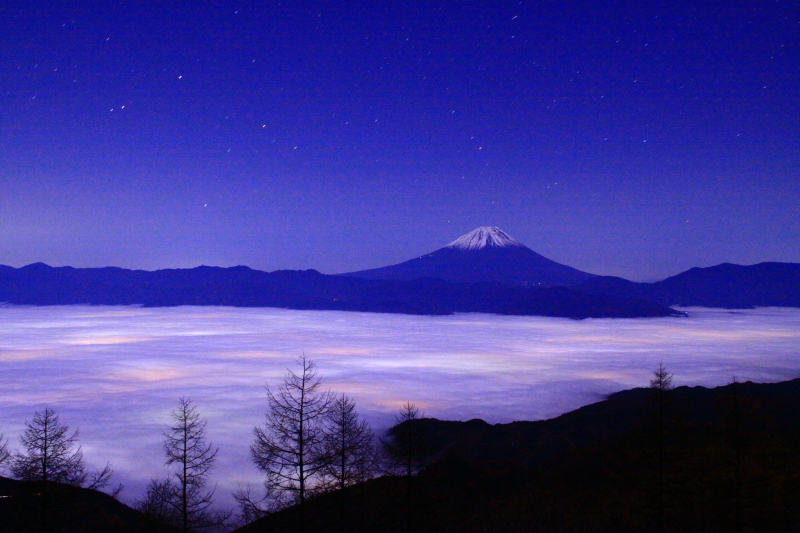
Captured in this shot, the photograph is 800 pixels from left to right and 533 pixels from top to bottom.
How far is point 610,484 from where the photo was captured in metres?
41.6

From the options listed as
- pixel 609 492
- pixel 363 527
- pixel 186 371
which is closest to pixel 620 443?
pixel 609 492

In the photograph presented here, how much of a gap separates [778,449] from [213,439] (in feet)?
264

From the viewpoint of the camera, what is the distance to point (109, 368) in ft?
625

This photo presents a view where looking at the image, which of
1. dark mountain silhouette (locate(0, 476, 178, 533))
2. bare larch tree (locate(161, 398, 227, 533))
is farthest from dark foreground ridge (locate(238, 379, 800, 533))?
dark mountain silhouette (locate(0, 476, 178, 533))

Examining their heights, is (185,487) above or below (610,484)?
above

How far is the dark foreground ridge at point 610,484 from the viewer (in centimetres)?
2514

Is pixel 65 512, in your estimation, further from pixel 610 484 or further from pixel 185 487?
pixel 610 484

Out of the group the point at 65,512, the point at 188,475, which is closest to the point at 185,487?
the point at 188,475

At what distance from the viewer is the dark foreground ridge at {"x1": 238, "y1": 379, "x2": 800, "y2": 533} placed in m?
25.1

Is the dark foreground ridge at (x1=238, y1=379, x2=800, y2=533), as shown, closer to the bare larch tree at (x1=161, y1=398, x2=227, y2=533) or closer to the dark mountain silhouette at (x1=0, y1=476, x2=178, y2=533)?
the bare larch tree at (x1=161, y1=398, x2=227, y2=533)

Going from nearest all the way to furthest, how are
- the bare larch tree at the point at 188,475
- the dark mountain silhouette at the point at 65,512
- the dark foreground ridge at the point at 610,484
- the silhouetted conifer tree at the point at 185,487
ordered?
the dark mountain silhouette at the point at 65,512, the bare larch tree at the point at 188,475, the silhouetted conifer tree at the point at 185,487, the dark foreground ridge at the point at 610,484

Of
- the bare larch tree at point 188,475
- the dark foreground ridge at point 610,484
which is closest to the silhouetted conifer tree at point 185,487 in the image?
the bare larch tree at point 188,475

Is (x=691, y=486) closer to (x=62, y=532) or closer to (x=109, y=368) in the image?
(x=62, y=532)

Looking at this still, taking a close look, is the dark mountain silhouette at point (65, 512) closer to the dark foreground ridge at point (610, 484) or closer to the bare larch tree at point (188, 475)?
the bare larch tree at point (188, 475)
